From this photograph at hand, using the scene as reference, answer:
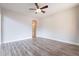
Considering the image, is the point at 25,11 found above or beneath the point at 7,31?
above

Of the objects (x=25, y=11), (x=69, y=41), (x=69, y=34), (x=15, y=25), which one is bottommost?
(x=69, y=41)

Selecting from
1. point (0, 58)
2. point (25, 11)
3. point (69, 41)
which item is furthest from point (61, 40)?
point (0, 58)

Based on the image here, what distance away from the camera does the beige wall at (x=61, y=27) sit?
287 cm

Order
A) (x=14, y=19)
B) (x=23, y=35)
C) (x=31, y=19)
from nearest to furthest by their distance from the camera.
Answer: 1. (x=31, y=19)
2. (x=23, y=35)
3. (x=14, y=19)

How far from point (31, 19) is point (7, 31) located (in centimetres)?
99

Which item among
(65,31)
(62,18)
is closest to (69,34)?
(65,31)

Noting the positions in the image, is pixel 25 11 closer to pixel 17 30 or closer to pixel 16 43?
pixel 17 30

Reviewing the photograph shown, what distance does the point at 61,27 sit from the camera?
3123 mm

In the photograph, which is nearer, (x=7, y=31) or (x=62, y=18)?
(x=7, y=31)

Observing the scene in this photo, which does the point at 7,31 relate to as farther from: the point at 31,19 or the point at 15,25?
the point at 31,19

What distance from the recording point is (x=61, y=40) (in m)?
3.44

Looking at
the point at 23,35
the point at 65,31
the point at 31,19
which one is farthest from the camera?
the point at 65,31

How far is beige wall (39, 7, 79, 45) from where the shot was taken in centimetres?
287

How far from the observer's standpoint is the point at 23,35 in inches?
113
